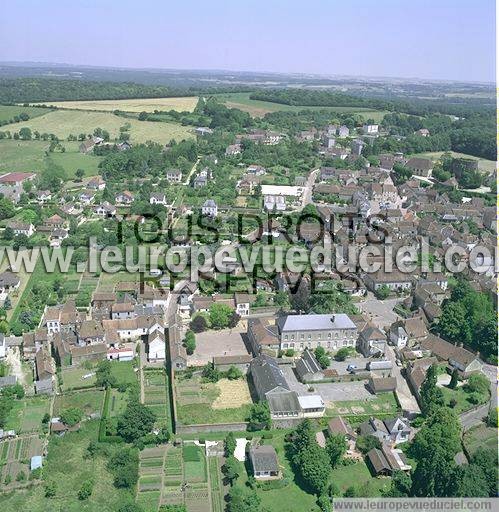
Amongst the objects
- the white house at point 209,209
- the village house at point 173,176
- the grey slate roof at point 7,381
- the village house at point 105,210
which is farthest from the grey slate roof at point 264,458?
the village house at point 173,176

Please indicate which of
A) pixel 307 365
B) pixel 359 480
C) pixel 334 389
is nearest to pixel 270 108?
pixel 307 365

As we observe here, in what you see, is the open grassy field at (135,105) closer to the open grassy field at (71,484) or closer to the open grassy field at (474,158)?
the open grassy field at (474,158)

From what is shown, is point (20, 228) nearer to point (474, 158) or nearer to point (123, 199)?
point (123, 199)

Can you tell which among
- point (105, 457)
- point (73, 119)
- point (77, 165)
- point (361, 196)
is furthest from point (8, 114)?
point (105, 457)


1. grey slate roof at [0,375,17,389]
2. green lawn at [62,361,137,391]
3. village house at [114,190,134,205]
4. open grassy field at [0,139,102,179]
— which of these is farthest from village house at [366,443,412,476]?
open grassy field at [0,139,102,179]

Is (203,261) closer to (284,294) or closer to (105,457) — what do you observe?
(284,294)
